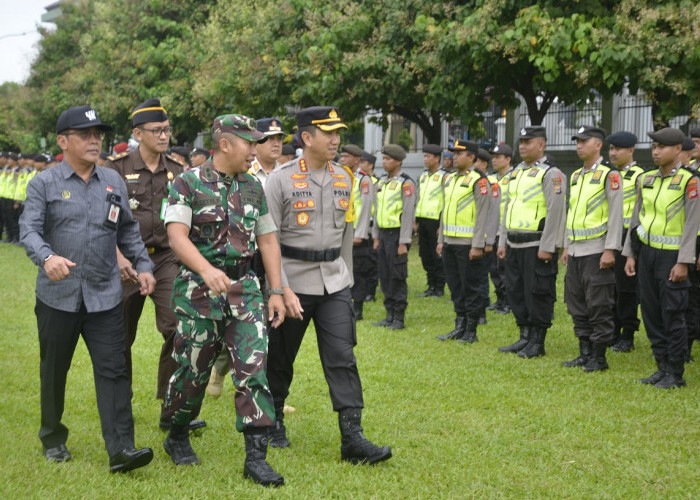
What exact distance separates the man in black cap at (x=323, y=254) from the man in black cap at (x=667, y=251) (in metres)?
3.38

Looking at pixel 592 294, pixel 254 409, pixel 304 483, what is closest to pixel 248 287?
pixel 254 409

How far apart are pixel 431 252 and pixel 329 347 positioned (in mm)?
8405

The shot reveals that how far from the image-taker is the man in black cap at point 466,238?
9711 mm

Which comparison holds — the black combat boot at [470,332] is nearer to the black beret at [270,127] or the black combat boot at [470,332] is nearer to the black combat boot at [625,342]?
the black combat boot at [625,342]

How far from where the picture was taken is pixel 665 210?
7.59 m

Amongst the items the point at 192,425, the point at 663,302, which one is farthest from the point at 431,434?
the point at 663,302

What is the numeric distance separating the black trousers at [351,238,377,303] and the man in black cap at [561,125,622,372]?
3973 millimetres

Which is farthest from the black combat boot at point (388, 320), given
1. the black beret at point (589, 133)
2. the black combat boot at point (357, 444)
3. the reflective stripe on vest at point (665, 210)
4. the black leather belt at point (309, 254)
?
the black combat boot at point (357, 444)

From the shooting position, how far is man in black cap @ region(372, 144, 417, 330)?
35.7 ft

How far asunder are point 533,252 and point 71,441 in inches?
194

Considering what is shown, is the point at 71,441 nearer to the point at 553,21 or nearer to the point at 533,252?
the point at 533,252

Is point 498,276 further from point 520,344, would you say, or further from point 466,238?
point 520,344

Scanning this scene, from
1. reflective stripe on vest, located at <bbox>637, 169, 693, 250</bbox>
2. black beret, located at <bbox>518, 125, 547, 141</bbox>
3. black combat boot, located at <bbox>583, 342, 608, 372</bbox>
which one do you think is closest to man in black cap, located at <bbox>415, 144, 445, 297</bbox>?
black beret, located at <bbox>518, 125, 547, 141</bbox>

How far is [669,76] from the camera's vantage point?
43.5ft
